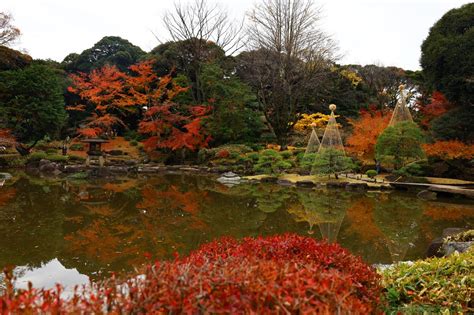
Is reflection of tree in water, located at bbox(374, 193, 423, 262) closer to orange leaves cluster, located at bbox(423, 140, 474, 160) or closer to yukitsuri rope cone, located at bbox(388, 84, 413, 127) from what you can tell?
orange leaves cluster, located at bbox(423, 140, 474, 160)

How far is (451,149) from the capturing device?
1301cm

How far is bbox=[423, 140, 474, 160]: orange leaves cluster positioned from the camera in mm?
12750

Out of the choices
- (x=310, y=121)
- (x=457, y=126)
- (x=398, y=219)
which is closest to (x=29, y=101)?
(x=310, y=121)

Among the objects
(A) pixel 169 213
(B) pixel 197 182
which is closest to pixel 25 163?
(B) pixel 197 182

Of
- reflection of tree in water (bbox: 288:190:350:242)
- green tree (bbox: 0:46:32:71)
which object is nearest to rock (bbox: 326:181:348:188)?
reflection of tree in water (bbox: 288:190:350:242)

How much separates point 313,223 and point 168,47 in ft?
73.7

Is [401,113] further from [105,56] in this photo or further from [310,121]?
[105,56]

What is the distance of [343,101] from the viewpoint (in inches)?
1047

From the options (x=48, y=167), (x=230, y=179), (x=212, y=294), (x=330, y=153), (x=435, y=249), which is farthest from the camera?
(x=48, y=167)

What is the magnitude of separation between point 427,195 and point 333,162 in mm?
3898

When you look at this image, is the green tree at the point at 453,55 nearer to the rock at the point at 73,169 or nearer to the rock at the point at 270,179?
Result: the rock at the point at 270,179

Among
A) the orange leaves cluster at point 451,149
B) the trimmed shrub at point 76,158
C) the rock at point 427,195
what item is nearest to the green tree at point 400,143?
the orange leaves cluster at point 451,149

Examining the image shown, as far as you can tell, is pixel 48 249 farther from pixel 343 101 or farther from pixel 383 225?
pixel 343 101

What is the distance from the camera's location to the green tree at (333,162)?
14953mm
